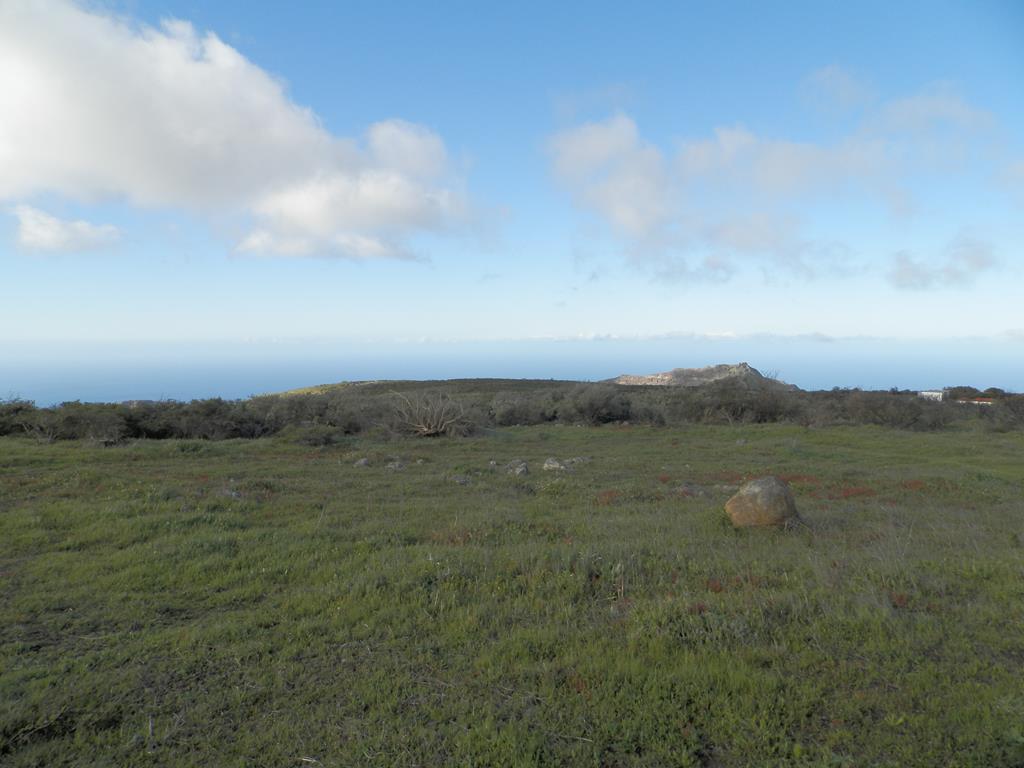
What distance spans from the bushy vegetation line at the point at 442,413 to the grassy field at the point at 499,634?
458 inches

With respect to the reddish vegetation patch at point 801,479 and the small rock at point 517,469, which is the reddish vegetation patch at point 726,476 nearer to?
the reddish vegetation patch at point 801,479

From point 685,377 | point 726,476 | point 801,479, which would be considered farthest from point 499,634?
point 685,377

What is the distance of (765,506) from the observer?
27.8ft

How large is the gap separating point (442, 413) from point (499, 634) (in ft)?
63.0

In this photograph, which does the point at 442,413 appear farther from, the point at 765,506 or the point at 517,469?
the point at 765,506

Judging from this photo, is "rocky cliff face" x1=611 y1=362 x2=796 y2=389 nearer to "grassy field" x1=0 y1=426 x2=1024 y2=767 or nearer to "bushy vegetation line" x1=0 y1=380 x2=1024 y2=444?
"bushy vegetation line" x1=0 y1=380 x2=1024 y2=444

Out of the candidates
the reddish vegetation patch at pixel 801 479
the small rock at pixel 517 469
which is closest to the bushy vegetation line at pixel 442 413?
the small rock at pixel 517 469

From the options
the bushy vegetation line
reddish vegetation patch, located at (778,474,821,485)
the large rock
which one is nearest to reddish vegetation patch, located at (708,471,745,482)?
reddish vegetation patch, located at (778,474,821,485)

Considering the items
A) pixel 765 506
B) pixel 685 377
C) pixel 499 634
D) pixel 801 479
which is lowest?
pixel 801 479

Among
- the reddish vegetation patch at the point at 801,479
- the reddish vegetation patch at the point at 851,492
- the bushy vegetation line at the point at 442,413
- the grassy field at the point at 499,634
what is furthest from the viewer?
the bushy vegetation line at the point at 442,413

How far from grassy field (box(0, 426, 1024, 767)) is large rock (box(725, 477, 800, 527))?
0.23 metres

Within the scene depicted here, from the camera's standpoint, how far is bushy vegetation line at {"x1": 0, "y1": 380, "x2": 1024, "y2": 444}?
20.3 m

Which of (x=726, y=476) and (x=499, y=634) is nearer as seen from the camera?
(x=499, y=634)

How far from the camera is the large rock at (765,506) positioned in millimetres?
8477
